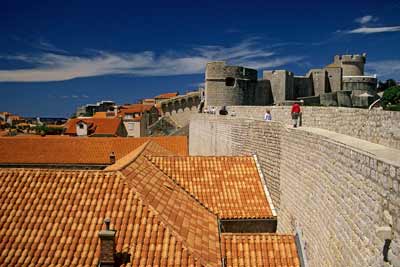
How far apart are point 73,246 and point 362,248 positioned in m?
4.04

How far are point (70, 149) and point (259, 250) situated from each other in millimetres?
18357

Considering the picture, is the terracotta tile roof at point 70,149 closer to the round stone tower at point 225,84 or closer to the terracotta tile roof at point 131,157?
the round stone tower at point 225,84

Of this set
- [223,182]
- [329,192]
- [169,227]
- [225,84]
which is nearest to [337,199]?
[329,192]

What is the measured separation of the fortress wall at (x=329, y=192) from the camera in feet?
11.6

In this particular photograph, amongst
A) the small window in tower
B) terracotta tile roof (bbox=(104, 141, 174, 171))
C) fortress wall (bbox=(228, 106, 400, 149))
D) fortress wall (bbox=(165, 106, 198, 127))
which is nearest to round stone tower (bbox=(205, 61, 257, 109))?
the small window in tower

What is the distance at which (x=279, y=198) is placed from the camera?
8.62 metres

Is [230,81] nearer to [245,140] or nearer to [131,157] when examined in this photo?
[245,140]

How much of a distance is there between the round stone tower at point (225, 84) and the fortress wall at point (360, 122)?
15.5m

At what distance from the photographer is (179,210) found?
7.29 meters

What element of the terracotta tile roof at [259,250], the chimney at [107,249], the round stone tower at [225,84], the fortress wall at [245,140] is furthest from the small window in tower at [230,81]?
the chimney at [107,249]

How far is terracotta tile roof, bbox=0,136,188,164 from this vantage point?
72.7ft

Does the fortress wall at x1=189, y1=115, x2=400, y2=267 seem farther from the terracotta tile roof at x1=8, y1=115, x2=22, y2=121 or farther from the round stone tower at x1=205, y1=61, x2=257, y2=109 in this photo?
the terracotta tile roof at x1=8, y1=115, x2=22, y2=121

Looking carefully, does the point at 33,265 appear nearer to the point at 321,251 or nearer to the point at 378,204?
the point at 321,251

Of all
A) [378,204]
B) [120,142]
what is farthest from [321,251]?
[120,142]
